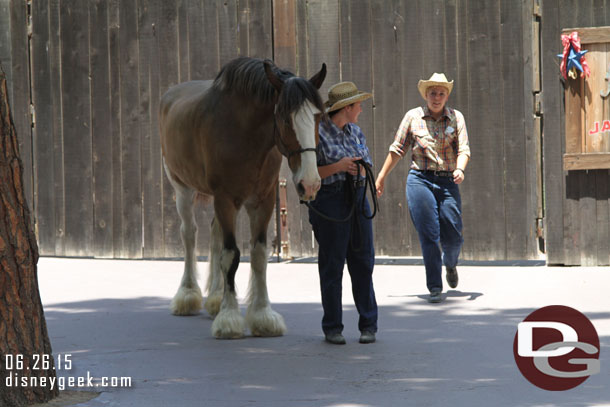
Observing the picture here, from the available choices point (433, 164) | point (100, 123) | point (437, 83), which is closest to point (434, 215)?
point (433, 164)

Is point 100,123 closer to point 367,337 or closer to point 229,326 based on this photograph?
point 229,326

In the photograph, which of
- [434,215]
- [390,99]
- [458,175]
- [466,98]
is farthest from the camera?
[390,99]

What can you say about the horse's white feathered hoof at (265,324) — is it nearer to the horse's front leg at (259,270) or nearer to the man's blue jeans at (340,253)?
the horse's front leg at (259,270)

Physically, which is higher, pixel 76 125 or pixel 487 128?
pixel 76 125

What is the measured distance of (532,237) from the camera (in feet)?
30.8

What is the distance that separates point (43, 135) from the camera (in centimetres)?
1074

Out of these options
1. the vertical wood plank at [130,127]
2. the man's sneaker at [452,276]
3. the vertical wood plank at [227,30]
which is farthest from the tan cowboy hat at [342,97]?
the vertical wood plank at [130,127]

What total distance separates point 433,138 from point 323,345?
7.96 ft

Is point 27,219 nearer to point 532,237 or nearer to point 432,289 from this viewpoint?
point 432,289

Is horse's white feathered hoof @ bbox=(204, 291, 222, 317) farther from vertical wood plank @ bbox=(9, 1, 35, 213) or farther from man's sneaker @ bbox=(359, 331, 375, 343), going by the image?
vertical wood plank @ bbox=(9, 1, 35, 213)

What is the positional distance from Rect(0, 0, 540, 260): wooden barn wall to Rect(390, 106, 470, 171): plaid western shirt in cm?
210

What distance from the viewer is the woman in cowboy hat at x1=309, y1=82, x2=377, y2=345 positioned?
5.68 meters

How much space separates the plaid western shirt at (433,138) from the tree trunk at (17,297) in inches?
148

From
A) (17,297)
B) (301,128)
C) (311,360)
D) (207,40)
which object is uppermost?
(207,40)
